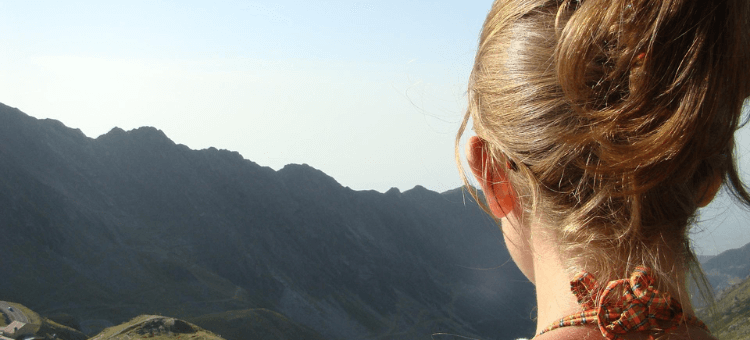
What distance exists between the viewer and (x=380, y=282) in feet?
374

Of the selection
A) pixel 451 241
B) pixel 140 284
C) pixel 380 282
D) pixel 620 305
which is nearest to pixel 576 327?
pixel 620 305

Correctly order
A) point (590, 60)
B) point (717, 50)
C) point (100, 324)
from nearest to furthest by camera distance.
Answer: point (717, 50) < point (590, 60) < point (100, 324)

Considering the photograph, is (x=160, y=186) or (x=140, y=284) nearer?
(x=140, y=284)

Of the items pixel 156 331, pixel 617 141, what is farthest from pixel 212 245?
pixel 617 141

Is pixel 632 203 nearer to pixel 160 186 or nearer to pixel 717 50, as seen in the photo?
pixel 717 50

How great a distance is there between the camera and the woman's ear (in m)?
2.06

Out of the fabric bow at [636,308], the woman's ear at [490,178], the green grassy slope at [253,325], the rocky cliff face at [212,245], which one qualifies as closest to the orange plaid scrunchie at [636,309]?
the fabric bow at [636,308]

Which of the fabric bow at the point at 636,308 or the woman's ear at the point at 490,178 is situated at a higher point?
the woman's ear at the point at 490,178

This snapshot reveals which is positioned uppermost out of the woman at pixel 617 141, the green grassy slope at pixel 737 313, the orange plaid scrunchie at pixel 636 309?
the woman at pixel 617 141

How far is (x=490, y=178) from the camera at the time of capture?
2.11 meters

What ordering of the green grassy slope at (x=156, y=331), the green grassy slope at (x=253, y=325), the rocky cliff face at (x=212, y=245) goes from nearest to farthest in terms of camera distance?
1. the green grassy slope at (x=156, y=331)
2. the green grassy slope at (x=253, y=325)
3. the rocky cliff face at (x=212, y=245)

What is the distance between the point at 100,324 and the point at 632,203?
251ft

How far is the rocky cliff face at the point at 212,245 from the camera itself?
81.6m

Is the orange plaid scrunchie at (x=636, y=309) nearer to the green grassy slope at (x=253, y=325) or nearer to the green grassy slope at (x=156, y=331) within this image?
the green grassy slope at (x=156, y=331)
